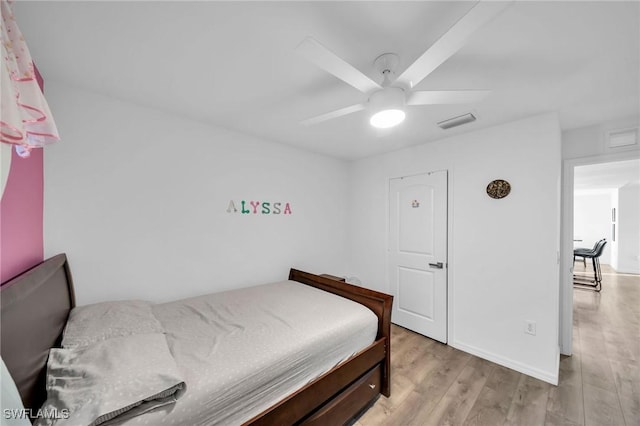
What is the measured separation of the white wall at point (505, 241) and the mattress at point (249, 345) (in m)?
1.31

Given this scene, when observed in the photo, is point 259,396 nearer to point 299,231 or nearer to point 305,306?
point 305,306

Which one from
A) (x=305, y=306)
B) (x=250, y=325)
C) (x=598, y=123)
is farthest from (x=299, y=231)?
(x=598, y=123)

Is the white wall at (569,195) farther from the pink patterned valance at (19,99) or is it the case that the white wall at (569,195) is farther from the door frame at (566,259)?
the pink patterned valance at (19,99)

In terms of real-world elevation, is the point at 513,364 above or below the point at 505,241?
below

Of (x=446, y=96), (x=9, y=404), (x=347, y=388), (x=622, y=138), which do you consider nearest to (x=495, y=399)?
(x=347, y=388)

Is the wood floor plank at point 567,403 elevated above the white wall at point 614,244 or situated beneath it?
situated beneath

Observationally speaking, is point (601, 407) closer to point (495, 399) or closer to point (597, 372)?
point (597, 372)

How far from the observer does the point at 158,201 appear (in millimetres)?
2000

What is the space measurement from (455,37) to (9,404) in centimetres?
183

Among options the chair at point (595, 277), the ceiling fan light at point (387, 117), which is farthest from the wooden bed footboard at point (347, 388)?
the chair at point (595, 277)

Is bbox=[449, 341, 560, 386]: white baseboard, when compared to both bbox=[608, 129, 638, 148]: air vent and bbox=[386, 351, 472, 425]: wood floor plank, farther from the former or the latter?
bbox=[608, 129, 638, 148]: air vent

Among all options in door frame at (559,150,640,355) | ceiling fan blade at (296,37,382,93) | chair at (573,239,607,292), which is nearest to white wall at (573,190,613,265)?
chair at (573,239,607,292)

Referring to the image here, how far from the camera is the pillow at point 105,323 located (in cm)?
117

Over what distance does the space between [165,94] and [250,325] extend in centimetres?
183
